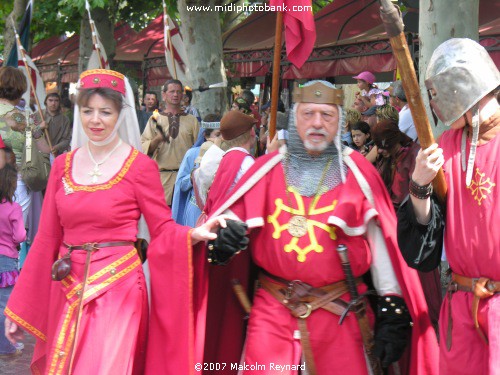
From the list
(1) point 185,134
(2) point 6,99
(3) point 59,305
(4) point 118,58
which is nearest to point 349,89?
(4) point 118,58

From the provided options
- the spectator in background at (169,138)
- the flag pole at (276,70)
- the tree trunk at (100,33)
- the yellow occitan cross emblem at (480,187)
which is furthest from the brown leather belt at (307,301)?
the tree trunk at (100,33)

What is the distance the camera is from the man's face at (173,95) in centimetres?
891

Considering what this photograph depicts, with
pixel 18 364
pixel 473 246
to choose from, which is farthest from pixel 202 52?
pixel 473 246

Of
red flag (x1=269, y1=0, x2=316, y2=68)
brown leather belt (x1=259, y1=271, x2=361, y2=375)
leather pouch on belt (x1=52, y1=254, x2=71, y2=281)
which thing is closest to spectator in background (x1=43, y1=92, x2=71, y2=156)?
red flag (x1=269, y1=0, x2=316, y2=68)

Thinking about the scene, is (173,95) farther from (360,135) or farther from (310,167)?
(310,167)

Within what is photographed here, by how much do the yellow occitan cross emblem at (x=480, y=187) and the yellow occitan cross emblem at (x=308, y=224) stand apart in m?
0.73

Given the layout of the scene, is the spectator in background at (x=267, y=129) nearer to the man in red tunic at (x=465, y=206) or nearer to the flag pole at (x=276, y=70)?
the flag pole at (x=276, y=70)

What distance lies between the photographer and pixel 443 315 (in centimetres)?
370

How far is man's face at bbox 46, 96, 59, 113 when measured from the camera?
481 inches

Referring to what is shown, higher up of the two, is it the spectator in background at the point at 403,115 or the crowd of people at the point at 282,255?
the spectator in background at the point at 403,115

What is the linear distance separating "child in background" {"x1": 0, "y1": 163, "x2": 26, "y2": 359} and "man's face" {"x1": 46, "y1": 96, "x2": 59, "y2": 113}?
5613 millimetres

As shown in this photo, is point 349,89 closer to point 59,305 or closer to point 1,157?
point 1,157

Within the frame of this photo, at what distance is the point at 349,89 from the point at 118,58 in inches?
239

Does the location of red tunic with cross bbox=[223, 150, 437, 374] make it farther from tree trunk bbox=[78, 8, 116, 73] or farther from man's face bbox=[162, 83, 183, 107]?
tree trunk bbox=[78, 8, 116, 73]
